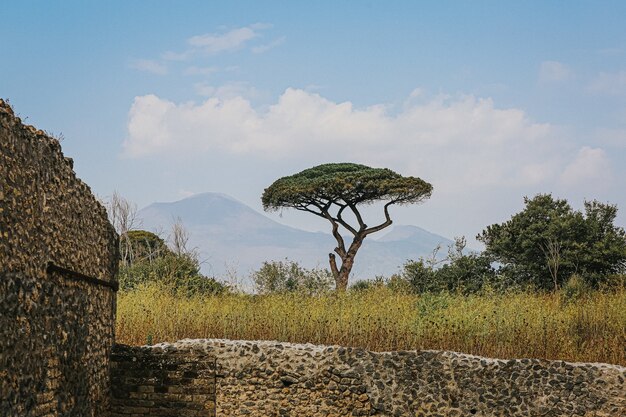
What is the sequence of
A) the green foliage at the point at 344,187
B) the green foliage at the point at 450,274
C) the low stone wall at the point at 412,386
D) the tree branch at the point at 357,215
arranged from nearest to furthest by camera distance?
the low stone wall at the point at 412,386
the green foliage at the point at 450,274
the green foliage at the point at 344,187
the tree branch at the point at 357,215

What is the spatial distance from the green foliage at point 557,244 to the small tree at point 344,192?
11.9ft

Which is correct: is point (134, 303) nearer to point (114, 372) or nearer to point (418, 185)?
point (114, 372)

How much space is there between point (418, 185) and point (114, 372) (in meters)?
15.4

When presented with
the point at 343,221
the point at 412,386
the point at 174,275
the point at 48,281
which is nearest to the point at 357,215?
the point at 343,221

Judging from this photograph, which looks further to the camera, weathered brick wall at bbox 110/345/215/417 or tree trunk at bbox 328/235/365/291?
tree trunk at bbox 328/235/365/291

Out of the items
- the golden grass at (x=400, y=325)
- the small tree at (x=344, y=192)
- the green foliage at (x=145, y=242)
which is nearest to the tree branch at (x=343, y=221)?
the small tree at (x=344, y=192)

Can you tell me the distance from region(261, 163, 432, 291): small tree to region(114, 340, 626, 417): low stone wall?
12.8 metres

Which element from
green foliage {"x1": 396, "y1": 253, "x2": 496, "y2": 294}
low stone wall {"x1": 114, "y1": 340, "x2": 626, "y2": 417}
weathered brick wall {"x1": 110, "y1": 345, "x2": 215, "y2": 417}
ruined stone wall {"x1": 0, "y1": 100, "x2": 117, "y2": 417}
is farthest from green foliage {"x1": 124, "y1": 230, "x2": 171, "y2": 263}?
ruined stone wall {"x1": 0, "y1": 100, "x2": 117, "y2": 417}

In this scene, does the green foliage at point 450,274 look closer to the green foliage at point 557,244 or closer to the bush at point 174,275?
the green foliage at point 557,244

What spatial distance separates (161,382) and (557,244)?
1263 centimetres

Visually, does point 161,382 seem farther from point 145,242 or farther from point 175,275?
point 145,242

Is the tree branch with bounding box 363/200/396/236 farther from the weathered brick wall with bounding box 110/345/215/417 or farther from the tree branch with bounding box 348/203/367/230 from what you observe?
the weathered brick wall with bounding box 110/345/215/417

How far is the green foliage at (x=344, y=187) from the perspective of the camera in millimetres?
21500

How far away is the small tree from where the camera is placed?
21.5 m
